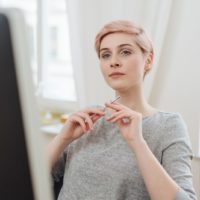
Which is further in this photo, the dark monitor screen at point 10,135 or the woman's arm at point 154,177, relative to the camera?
the woman's arm at point 154,177

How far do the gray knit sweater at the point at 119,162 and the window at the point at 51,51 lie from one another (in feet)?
4.40

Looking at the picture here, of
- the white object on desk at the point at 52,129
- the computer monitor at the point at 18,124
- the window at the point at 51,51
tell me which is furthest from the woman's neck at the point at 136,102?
the window at the point at 51,51

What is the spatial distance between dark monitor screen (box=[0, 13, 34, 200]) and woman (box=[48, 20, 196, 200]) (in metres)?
0.63

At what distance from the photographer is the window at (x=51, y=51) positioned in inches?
100.0

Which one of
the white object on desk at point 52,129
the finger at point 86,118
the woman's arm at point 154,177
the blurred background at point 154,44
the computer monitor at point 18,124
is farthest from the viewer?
the white object on desk at point 52,129

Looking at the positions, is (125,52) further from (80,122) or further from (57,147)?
(57,147)

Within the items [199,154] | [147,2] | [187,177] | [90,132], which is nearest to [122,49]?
[90,132]

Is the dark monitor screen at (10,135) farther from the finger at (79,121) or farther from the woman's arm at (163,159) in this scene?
the finger at (79,121)

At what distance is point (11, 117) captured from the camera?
0.34m

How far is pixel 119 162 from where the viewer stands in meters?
1.09

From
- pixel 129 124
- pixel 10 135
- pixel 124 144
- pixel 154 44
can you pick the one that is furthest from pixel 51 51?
pixel 10 135

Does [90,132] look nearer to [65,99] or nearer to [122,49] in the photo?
[122,49]

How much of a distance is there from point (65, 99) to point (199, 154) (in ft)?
4.15

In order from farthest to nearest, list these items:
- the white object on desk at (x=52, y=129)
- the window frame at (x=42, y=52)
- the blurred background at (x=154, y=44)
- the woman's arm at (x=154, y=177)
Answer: the window frame at (x=42, y=52)
the white object on desk at (x=52, y=129)
the blurred background at (x=154, y=44)
the woman's arm at (x=154, y=177)
